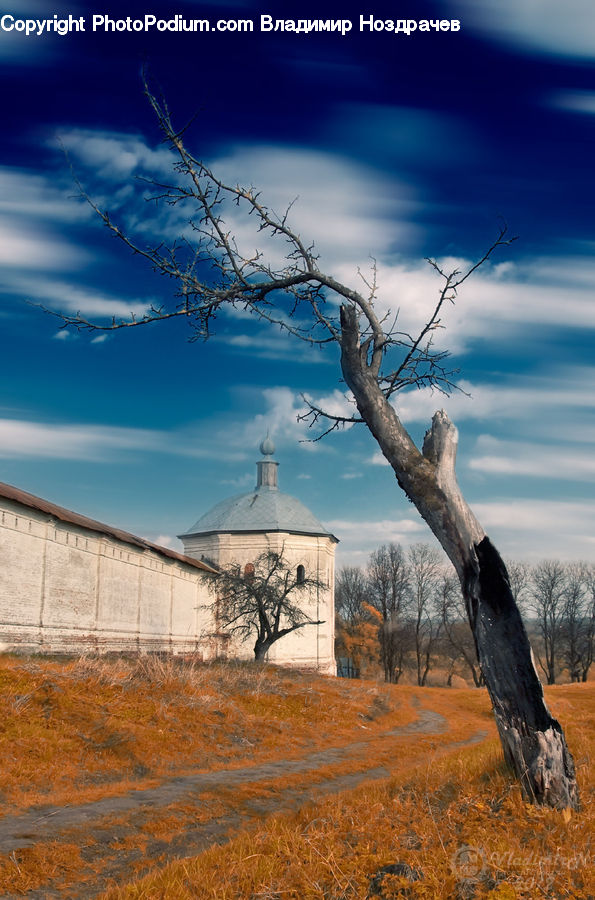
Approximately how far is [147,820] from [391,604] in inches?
2023

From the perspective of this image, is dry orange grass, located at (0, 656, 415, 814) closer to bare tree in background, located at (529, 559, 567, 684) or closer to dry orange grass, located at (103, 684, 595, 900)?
dry orange grass, located at (103, 684, 595, 900)

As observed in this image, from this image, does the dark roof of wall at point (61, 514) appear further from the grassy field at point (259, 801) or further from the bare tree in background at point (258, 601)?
the grassy field at point (259, 801)

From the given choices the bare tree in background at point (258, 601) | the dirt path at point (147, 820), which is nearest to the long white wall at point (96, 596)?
the bare tree in background at point (258, 601)

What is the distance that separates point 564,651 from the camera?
2165 inches

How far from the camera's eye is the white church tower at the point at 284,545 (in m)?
41.5

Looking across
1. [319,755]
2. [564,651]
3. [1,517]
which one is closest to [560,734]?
[319,755]

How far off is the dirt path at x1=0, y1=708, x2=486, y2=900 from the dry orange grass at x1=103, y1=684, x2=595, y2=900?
3.30 feet

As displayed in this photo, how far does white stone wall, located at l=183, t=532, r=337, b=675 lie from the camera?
41062mm

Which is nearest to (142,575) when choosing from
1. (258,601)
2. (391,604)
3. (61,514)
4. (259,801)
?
(258,601)

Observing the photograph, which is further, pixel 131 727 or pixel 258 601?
pixel 258 601

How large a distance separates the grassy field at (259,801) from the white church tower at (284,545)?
76.2ft

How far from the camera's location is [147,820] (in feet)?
26.2

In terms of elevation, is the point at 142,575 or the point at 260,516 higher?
the point at 260,516

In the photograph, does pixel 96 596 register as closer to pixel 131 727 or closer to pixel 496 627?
pixel 131 727
